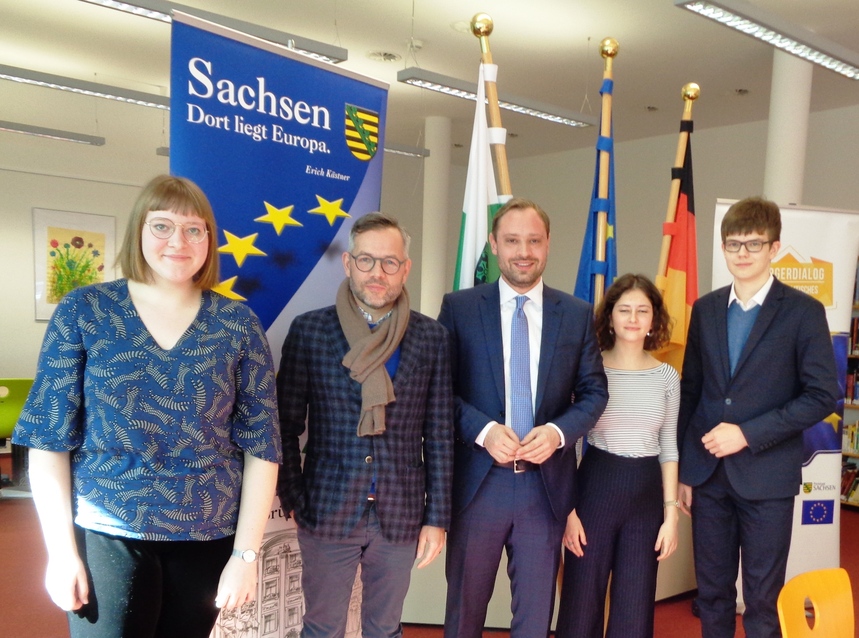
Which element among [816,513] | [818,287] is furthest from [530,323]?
[816,513]

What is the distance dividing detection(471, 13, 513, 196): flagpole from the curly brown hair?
0.76m

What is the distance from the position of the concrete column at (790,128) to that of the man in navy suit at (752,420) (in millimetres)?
3535

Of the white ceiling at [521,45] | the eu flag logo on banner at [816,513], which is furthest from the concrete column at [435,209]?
the eu flag logo on banner at [816,513]

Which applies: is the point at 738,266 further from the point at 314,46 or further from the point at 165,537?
the point at 314,46

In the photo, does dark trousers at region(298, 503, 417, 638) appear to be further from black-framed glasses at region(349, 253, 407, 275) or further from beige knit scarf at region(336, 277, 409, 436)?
black-framed glasses at region(349, 253, 407, 275)

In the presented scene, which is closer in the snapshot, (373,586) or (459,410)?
(373,586)

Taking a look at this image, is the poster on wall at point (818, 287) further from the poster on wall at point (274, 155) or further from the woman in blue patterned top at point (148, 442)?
the woman in blue patterned top at point (148, 442)

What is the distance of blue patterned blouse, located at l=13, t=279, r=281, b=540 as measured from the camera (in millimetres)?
1537

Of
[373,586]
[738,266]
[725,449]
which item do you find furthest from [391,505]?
[738,266]

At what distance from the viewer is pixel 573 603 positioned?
2465mm

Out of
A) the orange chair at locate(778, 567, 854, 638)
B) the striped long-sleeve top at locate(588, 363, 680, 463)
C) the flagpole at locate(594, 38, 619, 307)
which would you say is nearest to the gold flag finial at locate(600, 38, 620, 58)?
the flagpole at locate(594, 38, 619, 307)

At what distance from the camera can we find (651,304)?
253 centimetres

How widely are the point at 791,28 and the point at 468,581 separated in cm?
398

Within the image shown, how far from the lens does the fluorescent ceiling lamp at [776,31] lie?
13.3 feet
